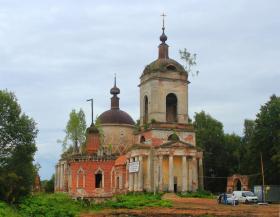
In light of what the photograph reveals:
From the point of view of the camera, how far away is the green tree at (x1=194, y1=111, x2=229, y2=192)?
7244cm

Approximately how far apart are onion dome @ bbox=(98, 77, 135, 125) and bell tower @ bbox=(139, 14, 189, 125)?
12.4 meters

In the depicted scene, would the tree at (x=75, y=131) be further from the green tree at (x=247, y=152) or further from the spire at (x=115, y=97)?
the green tree at (x=247, y=152)

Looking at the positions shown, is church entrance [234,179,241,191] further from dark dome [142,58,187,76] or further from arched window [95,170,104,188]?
arched window [95,170,104,188]

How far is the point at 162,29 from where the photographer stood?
57.5 m

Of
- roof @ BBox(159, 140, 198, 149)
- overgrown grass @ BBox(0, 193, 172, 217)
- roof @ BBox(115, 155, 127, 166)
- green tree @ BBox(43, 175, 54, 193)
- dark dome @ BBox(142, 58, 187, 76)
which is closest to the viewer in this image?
overgrown grass @ BBox(0, 193, 172, 217)

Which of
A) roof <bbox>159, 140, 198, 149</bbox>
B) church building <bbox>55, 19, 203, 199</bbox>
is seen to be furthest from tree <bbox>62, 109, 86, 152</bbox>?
roof <bbox>159, 140, 198, 149</bbox>

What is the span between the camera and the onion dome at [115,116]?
228ft

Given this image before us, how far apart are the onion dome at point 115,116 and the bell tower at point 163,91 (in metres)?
12.4

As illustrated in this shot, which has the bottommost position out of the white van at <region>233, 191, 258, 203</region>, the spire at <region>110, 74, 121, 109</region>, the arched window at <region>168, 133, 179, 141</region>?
the white van at <region>233, 191, 258, 203</region>

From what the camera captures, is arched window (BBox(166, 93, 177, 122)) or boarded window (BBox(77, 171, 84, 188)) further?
boarded window (BBox(77, 171, 84, 188))

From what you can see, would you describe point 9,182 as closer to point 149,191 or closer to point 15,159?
point 15,159

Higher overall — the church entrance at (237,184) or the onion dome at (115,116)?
the onion dome at (115,116)

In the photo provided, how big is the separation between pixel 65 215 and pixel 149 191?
775 inches

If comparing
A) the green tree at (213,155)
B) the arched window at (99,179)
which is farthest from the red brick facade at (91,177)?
the green tree at (213,155)
